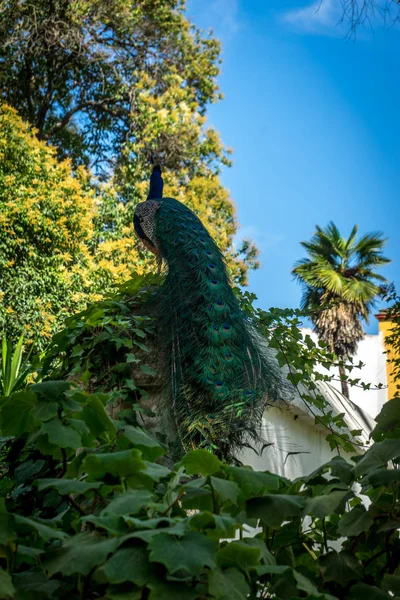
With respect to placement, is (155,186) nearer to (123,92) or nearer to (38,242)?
(38,242)

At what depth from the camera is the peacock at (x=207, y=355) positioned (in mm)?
3105

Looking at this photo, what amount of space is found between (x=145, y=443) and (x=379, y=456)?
39cm

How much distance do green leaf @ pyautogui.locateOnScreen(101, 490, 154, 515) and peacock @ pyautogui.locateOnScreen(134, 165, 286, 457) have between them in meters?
1.92

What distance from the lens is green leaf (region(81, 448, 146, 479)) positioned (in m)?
1.16

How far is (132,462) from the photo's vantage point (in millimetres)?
1185

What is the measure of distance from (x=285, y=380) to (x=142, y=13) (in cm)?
1245

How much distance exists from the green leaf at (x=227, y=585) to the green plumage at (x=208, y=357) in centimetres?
199

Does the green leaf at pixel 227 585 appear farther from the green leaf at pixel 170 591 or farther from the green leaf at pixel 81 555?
the green leaf at pixel 81 555

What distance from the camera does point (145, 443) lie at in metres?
1.28

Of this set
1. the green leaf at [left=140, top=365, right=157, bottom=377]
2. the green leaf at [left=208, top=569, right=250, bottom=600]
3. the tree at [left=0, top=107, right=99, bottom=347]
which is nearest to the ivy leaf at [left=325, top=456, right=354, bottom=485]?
the green leaf at [left=208, top=569, right=250, bottom=600]

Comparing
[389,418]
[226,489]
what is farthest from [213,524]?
[389,418]

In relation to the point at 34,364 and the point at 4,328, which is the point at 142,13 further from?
the point at 34,364

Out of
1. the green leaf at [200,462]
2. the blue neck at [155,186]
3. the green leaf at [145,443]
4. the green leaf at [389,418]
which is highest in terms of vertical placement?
the blue neck at [155,186]

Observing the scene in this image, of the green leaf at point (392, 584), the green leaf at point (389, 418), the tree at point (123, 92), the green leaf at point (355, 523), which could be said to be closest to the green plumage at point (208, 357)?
the green leaf at point (389, 418)
